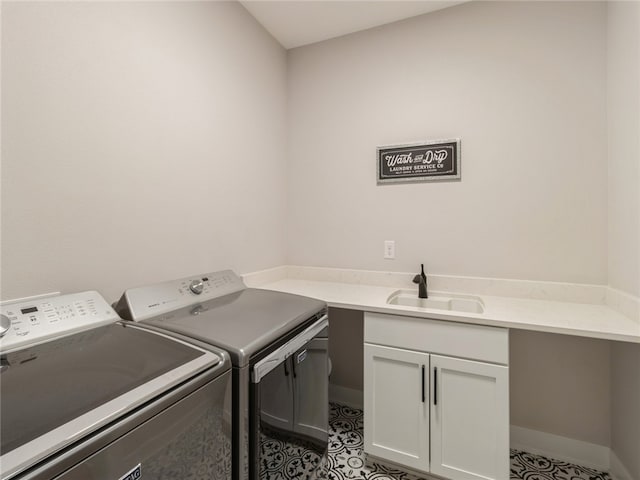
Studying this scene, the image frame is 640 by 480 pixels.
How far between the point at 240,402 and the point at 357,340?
1434 millimetres

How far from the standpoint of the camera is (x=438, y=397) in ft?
4.91

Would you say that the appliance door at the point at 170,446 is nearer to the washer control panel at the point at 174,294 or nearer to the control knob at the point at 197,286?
the washer control panel at the point at 174,294

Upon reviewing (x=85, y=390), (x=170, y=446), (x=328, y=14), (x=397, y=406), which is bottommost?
Answer: (x=397, y=406)

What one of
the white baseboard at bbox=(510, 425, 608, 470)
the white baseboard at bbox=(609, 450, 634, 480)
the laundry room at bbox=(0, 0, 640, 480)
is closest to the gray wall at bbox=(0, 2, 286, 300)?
the laundry room at bbox=(0, 0, 640, 480)

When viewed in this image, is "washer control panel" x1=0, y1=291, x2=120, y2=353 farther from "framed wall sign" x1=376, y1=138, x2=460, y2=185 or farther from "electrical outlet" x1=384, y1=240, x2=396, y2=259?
"framed wall sign" x1=376, y1=138, x2=460, y2=185

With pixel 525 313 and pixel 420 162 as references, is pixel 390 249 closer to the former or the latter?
pixel 420 162

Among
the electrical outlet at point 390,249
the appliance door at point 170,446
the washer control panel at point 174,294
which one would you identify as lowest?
the appliance door at point 170,446

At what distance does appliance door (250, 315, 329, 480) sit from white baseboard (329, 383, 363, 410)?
2.55 ft

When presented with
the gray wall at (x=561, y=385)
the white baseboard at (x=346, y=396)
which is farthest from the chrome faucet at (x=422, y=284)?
the white baseboard at (x=346, y=396)

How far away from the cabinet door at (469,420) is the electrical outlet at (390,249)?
793mm

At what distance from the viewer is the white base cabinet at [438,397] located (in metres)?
1.40

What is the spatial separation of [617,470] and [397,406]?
1171 mm

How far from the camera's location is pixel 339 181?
90.7 inches

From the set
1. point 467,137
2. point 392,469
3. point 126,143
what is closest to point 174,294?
point 126,143
